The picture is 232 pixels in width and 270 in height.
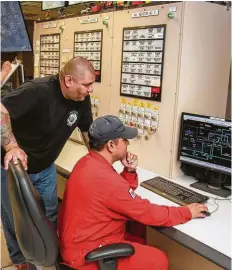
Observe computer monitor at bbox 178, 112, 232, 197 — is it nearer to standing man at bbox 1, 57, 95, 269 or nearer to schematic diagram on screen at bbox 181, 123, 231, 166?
schematic diagram on screen at bbox 181, 123, 231, 166

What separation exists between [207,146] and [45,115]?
1020 mm

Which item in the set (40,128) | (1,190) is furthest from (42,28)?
(1,190)

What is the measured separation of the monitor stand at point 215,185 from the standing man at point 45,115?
2.94 ft

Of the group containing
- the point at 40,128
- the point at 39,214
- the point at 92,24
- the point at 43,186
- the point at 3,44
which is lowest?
the point at 43,186

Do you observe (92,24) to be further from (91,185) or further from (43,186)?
(91,185)

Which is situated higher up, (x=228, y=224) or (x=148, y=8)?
(x=148, y=8)

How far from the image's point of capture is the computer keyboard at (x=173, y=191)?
6.11 feet

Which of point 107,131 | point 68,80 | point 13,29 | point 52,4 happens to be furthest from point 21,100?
point 52,4

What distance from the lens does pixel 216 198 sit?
198cm

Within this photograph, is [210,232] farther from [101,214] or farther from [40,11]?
[40,11]

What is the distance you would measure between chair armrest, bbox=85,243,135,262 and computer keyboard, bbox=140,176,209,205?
0.50 m

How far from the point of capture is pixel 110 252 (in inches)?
56.3

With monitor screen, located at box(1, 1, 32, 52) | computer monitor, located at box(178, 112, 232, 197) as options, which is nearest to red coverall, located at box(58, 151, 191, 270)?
computer monitor, located at box(178, 112, 232, 197)

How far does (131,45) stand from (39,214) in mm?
1438
